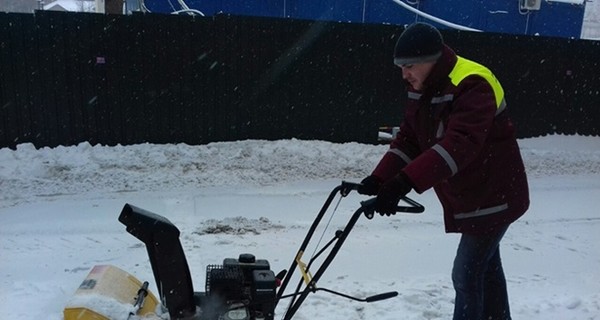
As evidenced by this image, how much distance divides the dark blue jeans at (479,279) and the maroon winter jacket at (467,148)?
11 cm

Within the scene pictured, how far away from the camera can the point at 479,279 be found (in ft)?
9.31

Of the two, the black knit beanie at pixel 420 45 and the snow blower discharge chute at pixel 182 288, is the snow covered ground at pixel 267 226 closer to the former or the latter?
the snow blower discharge chute at pixel 182 288

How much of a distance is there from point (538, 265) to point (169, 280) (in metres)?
3.53

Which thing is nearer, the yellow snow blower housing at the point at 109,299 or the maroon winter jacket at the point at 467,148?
the maroon winter jacket at the point at 467,148

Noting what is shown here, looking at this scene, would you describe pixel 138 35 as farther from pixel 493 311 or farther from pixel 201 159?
pixel 493 311

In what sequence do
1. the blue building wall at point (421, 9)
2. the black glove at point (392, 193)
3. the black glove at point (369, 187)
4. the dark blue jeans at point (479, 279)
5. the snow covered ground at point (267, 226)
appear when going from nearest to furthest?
1. the black glove at point (392, 193)
2. the dark blue jeans at point (479, 279)
3. the black glove at point (369, 187)
4. the snow covered ground at point (267, 226)
5. the blue building wall at point (421, 9)

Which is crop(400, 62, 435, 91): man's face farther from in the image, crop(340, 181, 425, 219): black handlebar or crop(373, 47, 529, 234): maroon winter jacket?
crop(340, 181, 425, 219): black handlebar

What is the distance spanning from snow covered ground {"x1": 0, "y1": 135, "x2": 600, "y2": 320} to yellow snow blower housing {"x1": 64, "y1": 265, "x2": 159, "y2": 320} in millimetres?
738

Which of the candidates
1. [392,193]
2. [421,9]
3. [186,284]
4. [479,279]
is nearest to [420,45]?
[392,193]

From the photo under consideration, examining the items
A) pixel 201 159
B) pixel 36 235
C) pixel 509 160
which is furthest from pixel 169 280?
pixel 201 159

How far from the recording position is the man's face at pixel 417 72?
8.59 feet

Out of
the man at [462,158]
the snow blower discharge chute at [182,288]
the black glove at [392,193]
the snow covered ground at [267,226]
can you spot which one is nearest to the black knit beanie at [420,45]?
the man at [462,158]

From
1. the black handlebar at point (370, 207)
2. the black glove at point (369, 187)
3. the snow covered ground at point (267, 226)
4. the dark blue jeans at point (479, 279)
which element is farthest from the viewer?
the snow covered ground at point (267, 226)

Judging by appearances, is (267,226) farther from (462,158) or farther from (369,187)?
(462,158)
